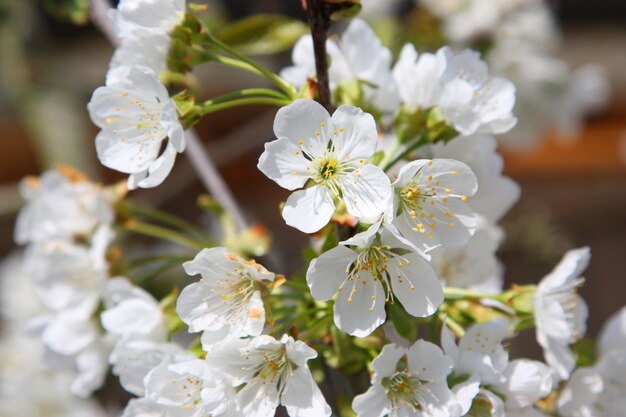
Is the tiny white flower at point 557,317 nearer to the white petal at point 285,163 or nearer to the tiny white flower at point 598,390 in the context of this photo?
the tiny white flower at point 598,390

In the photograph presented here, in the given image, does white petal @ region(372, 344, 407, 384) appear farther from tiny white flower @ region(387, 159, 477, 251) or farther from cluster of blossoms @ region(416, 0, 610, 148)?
cluster of blossoms @ region(416, 0, 610, 148)

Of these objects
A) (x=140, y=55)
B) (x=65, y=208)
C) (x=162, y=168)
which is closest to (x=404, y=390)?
(x=162, y=168)

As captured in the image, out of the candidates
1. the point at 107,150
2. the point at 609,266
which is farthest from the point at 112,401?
the point at 609,266

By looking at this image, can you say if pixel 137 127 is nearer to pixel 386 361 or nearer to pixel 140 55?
pixel 140 55

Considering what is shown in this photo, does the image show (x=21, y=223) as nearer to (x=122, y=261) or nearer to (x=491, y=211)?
(x=122, y=261)

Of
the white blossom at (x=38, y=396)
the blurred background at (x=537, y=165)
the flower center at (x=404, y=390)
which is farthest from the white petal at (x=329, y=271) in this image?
the blurred background at (x=537, y=165)

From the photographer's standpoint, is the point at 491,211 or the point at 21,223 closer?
the point at 491,211
